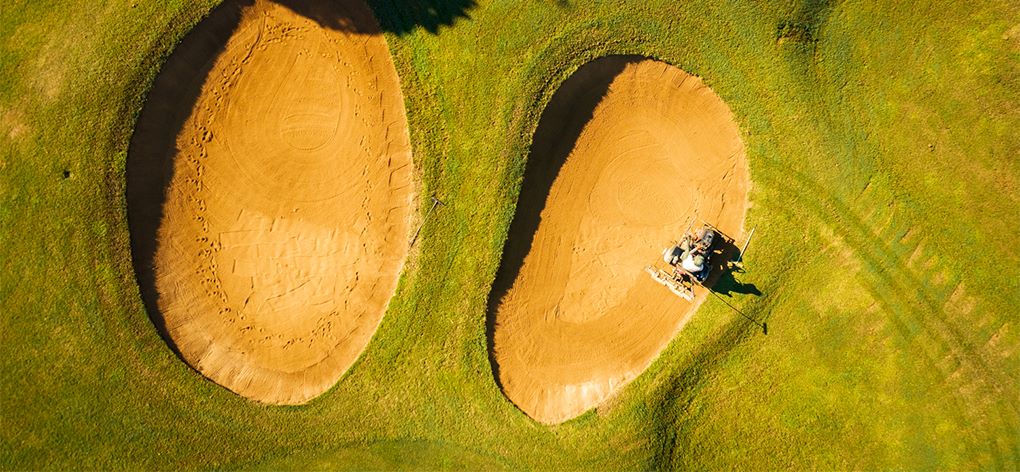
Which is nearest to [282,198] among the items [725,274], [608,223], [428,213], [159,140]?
[159,140]

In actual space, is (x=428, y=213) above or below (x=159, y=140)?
above

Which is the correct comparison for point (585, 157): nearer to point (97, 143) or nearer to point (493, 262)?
point (493, 262)

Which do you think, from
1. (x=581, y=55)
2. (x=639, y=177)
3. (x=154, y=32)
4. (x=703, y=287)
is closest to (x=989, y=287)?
(x=703, y=287)

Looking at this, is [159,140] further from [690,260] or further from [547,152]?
[690,260]

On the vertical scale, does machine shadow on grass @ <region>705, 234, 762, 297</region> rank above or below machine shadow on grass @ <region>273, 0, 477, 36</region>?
below

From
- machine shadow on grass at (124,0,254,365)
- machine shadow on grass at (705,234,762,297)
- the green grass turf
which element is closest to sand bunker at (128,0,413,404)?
machine shadow on grass at (124,0,254,365)

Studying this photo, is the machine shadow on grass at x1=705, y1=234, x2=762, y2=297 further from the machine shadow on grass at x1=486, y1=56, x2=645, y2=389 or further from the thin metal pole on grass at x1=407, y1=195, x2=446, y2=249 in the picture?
the thin metal pole on grass at x1=407, y1=195, x2=446, y2=249
